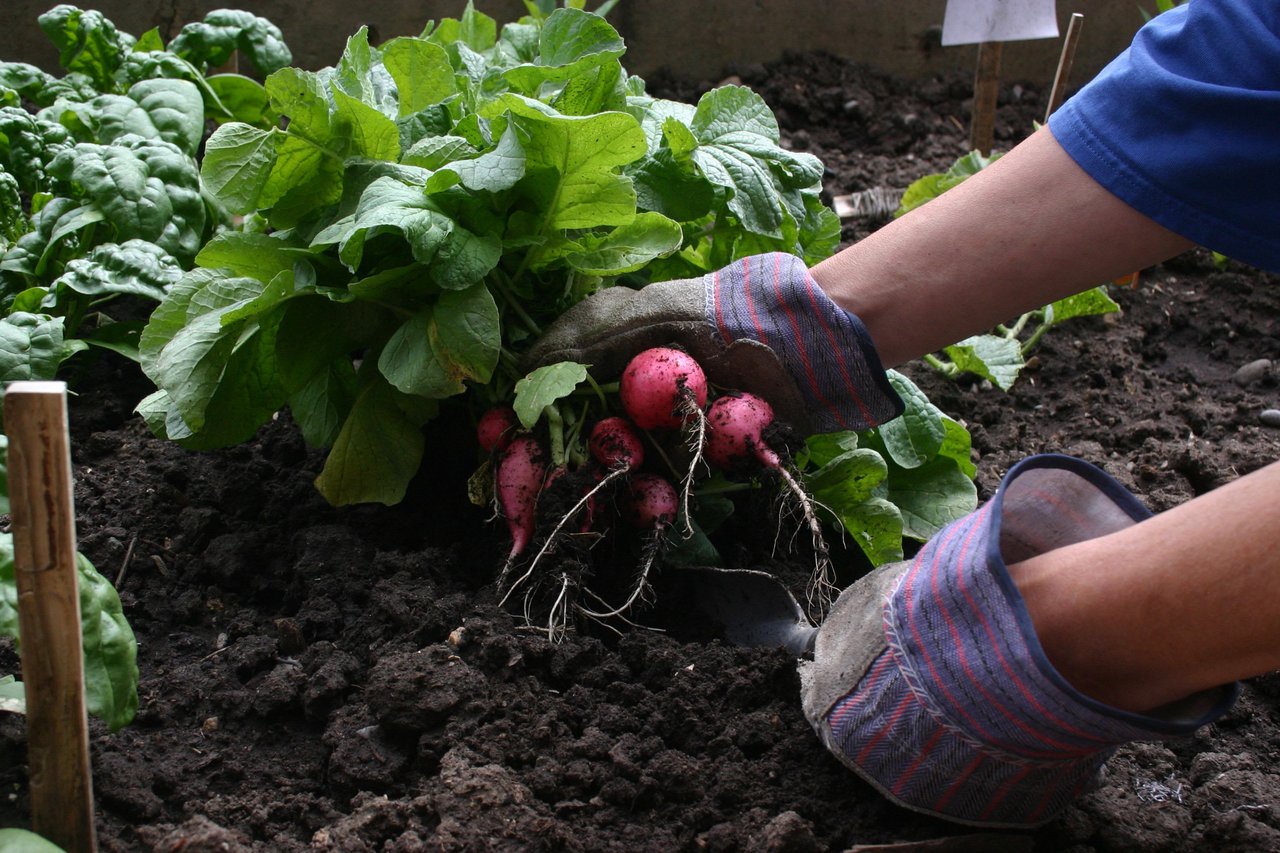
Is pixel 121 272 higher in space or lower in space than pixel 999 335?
higher

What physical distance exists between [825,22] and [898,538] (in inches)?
Result: 121

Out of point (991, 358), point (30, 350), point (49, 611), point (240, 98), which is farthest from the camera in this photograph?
point (240, 98)

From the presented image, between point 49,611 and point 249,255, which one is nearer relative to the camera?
point 49,611

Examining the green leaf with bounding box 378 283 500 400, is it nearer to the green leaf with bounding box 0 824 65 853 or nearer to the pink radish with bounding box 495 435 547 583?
the pink radish with bounding box 495 435 547 583

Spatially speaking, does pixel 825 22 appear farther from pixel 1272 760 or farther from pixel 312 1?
pixel 1272 760

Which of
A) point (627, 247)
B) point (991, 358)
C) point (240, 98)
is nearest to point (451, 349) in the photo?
point (627, 247)

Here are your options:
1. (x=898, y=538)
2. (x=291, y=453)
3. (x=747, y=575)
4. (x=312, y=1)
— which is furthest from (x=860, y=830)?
(x=312, y=1)

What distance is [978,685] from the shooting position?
4.58 ft

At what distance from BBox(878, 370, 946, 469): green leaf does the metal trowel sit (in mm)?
404

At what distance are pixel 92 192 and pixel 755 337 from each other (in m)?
1.47

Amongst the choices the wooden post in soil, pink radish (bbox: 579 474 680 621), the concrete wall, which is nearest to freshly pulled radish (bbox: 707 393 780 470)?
pink radish (bbox: 579 474 680 621)

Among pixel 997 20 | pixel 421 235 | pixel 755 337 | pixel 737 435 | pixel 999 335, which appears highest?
pixel 997 20

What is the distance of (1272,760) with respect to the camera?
69.5 inches

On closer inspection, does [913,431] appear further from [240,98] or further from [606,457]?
[240,98]
